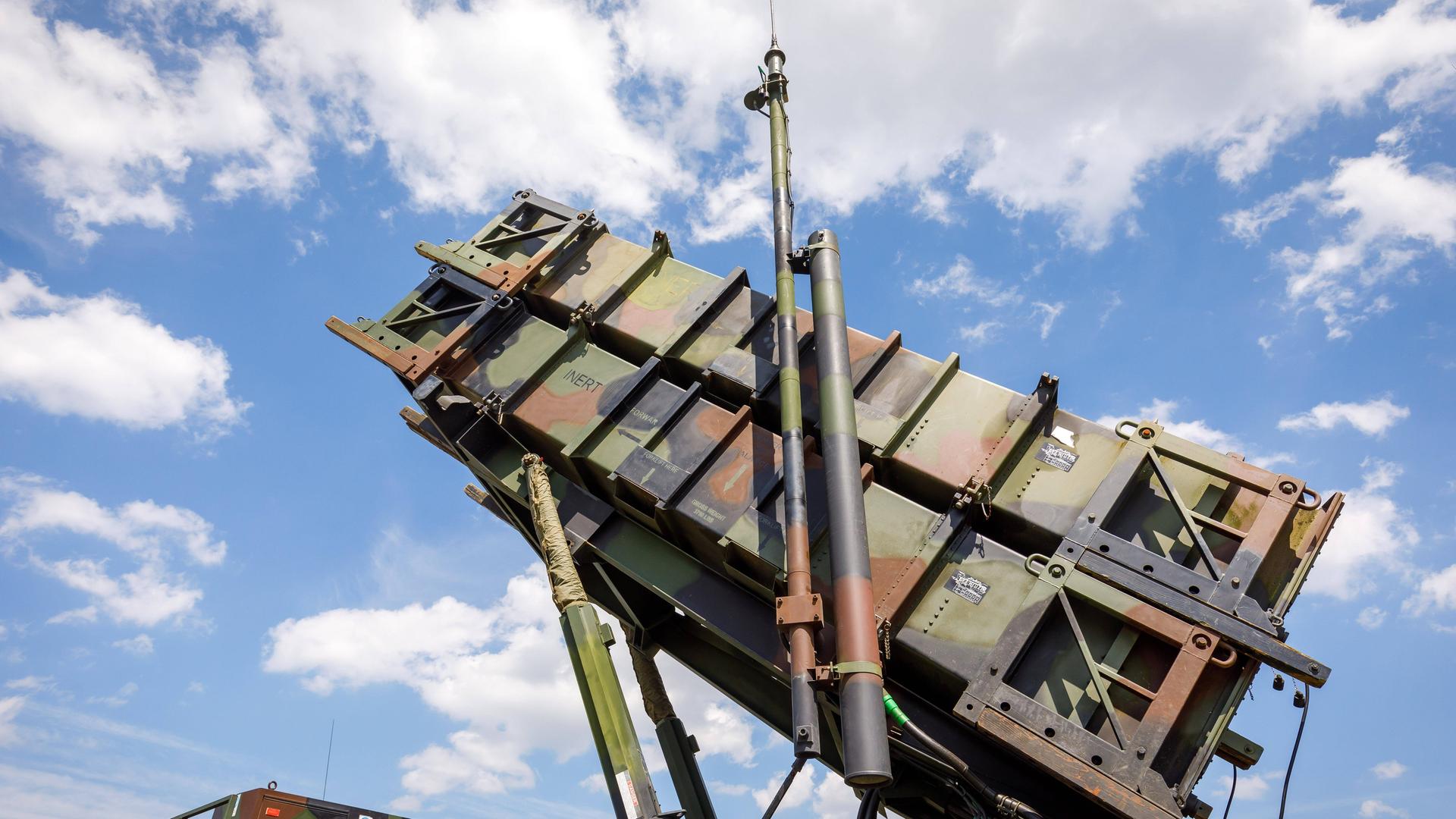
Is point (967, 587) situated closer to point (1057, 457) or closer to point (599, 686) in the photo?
point (1057, 457)

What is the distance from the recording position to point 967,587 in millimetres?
5840

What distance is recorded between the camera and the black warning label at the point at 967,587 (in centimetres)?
578

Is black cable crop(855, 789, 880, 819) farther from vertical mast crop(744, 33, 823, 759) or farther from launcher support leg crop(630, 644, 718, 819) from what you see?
launcher support leg crop(630, 644, 718, 819)

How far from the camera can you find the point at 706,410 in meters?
7.06

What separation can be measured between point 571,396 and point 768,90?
376 cm

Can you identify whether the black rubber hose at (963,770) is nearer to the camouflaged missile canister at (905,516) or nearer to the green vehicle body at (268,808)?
the camouflaged missile canister at (905,516)

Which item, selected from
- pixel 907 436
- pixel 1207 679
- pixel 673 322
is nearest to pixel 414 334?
pixel 673 322

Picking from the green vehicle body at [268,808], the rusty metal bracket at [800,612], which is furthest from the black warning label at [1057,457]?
the green vehicle body at [268,808]

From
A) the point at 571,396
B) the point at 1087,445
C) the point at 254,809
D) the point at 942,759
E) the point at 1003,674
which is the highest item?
the point at 1087,445

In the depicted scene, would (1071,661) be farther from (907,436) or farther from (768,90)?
(768,90)

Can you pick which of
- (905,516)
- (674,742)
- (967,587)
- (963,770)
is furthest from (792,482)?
(674,742)

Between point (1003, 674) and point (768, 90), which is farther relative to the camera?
point (768, 90)

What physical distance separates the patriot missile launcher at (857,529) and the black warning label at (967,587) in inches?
0.7

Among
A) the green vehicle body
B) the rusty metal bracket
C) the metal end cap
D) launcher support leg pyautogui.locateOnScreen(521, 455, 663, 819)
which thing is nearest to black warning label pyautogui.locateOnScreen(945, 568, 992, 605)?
the rusty metal bracket
